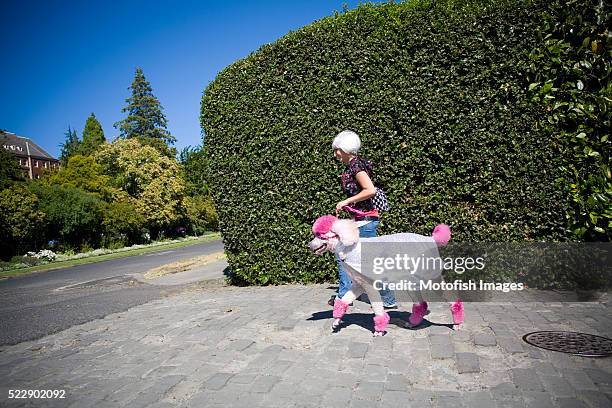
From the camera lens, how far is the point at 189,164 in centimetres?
5284

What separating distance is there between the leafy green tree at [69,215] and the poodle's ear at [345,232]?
25.6m

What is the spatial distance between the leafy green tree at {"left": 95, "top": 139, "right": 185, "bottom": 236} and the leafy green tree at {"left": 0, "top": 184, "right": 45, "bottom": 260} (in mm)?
10980

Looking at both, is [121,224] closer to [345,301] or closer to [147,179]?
[147,179]

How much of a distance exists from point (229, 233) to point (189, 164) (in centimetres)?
4817

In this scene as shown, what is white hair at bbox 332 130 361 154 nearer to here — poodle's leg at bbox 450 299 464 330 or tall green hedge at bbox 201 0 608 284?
poodle's leg at bbox 450 299 464 330

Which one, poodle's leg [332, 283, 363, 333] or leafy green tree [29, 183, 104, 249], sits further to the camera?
leafy green tree [29, 183, 104, 249]

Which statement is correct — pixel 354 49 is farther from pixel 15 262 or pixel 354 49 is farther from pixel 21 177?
pixel 21 177

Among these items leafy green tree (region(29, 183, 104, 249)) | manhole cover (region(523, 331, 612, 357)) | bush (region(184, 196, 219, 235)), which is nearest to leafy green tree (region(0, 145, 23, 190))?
leafy green tree (region(29, 183, 104, 249))

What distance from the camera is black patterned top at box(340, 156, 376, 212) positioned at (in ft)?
13.9

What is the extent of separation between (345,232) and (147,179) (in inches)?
1395

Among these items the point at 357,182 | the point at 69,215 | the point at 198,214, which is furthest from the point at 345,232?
the point at 198,214

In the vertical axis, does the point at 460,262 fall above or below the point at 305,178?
below

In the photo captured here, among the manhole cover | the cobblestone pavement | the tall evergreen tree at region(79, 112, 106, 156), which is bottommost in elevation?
the manhole cover

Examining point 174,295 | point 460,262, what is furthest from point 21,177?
point 460,262
